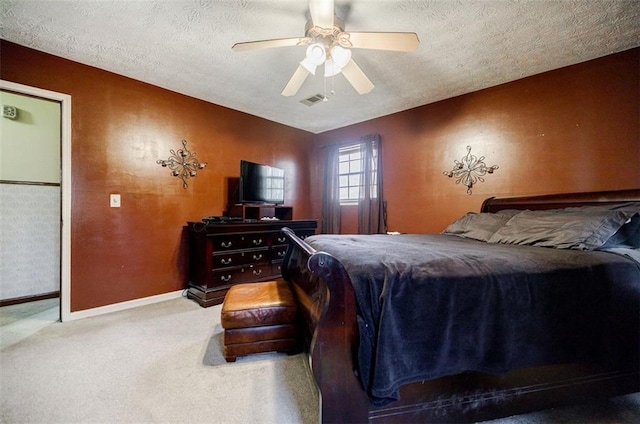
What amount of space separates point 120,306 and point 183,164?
1.81m

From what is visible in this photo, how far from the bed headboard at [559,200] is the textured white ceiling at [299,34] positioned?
1.36 metres

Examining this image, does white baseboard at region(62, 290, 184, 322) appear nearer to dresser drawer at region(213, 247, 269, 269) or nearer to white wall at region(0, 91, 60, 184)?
dresser drawer at region(213, 247, 269, 269)

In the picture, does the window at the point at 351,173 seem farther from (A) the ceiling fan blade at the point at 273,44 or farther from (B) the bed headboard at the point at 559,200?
(A) the ceiling fan blade at the point at 273,44

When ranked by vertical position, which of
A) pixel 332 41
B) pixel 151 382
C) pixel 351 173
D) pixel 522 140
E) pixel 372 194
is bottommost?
pixel 151 382

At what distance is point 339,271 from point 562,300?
120 centimetres

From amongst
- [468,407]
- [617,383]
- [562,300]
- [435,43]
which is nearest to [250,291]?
[468,407]

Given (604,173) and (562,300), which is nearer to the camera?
(562,300)

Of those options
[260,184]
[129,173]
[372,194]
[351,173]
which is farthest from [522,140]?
[129,173]

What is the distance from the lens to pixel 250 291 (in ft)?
7.25

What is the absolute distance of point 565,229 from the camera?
78.2 inches

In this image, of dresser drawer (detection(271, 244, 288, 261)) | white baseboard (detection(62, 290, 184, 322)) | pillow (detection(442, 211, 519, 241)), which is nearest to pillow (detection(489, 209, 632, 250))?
pillow (detection(442, 211, 519, 241))

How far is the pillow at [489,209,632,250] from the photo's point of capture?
184 cm

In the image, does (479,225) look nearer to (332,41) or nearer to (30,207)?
(332,41)

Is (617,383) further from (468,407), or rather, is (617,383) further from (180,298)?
(180,298)
